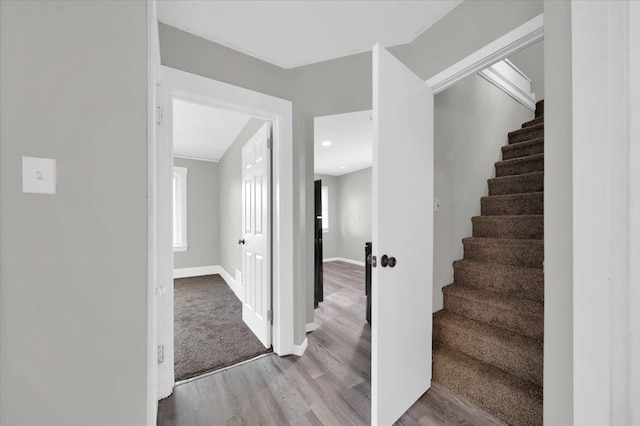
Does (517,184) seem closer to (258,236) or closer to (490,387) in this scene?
(490,387)

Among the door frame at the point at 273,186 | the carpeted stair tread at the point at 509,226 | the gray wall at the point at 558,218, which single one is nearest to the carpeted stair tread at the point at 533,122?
the carpeted stair tread at the point at 509,226

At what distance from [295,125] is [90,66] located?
1.38 metres

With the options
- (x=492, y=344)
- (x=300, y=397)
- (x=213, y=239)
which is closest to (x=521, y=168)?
(x=492, y=344)

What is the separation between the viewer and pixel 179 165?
487 cm

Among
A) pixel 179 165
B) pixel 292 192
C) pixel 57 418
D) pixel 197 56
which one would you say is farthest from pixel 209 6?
pixel 179 165

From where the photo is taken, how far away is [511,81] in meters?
2.95

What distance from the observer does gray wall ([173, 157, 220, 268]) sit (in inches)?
195

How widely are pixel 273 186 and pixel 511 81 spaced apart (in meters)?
3.16

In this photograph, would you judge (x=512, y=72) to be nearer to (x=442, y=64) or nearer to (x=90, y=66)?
(x=442, y=64)

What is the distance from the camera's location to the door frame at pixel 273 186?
160 cm

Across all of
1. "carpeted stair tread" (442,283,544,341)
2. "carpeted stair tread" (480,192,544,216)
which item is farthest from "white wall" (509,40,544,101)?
"carpeted stair tread" (442,283,544,341)

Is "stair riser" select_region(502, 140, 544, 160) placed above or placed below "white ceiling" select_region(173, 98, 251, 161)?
below

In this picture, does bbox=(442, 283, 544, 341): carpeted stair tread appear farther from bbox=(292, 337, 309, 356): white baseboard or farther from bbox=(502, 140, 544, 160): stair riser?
bbox=(502, 140, 544, 160): stair riser

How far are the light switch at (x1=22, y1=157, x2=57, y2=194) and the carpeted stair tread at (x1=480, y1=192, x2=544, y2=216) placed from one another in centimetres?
319
